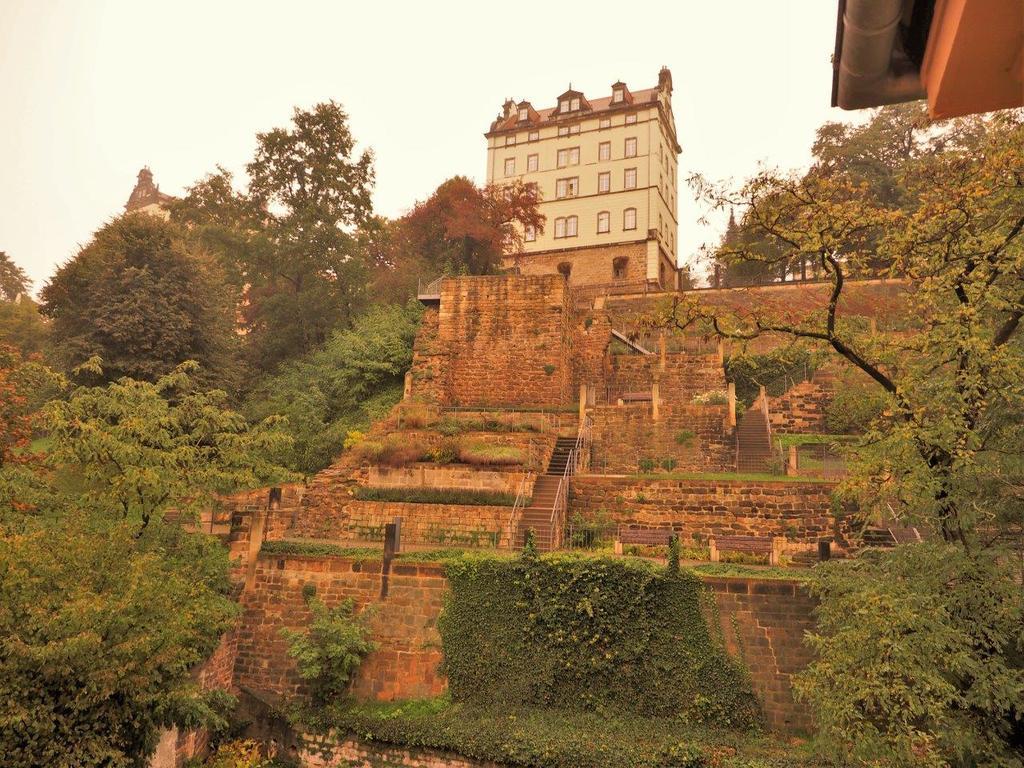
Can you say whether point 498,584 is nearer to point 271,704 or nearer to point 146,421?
point 271,704

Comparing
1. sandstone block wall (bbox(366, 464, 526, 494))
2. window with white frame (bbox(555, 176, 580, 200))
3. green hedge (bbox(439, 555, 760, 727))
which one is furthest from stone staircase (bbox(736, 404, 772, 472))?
window with white frame (bbox(555, 176, 580, 200))

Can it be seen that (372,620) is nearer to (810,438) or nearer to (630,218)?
(810,438)

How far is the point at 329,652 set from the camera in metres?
11.9

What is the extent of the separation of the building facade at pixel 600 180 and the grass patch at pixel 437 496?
2208 cm

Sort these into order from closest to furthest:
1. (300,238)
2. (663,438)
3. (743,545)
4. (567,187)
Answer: (743,545) < (663,438) < (300,238) < (567,187)

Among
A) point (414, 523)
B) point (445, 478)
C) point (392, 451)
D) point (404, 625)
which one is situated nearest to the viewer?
point (404, 625)

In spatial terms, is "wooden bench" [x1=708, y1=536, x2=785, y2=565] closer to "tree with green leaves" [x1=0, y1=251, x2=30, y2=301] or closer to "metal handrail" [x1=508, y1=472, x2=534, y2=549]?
"metal handrail" [x1=508, y1=472, x2=534, y2=549]

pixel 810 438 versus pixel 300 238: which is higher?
pixel 300 238

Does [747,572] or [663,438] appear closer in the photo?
[747,572]

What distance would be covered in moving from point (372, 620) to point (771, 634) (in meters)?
6.92

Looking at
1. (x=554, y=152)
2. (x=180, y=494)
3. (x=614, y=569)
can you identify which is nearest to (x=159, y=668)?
(x=180, y=494)

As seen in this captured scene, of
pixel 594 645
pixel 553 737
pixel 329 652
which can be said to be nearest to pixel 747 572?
pixel 594 645

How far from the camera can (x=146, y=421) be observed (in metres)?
12.0

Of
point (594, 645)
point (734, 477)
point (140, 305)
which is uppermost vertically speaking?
point (140, 305)
